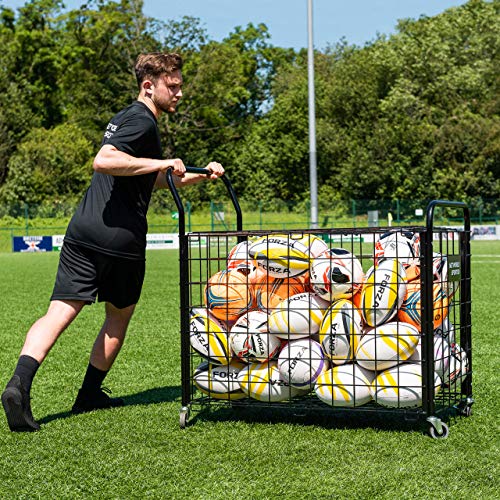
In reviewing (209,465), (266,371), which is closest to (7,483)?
(209,465)

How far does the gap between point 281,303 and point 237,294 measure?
0.28 meters

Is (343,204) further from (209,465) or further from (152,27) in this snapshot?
(209,465)

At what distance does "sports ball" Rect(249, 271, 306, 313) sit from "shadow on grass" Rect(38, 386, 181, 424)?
3.49ft

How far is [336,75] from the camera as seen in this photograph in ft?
183

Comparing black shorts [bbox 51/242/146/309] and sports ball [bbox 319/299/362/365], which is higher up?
black shorts [bbox 51/242/146/309]

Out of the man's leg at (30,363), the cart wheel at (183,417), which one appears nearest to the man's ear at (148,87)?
the man's leg at (30,363)

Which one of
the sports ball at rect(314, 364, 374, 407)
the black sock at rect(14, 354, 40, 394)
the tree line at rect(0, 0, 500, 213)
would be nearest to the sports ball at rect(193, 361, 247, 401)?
the sports ball at rect(314, 364, 374, 407)

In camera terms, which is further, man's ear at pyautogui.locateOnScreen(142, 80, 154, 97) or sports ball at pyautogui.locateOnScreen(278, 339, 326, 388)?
man's ear at pyautogui.locateOnScreen(142, 80, 154, 97)

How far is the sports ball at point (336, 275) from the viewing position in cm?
414

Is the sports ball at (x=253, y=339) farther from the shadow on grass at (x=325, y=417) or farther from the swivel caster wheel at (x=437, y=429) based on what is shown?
the swivel caster wheel at (x=437, y=429)

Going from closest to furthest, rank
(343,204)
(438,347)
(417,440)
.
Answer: (417,440) → (438,347) → (343,204)

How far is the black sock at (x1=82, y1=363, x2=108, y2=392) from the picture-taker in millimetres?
4781

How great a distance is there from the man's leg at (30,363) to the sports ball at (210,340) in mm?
626

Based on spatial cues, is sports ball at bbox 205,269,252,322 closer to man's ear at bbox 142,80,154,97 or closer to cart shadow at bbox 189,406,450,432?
cart shadow at bbox 189,406,450,432
